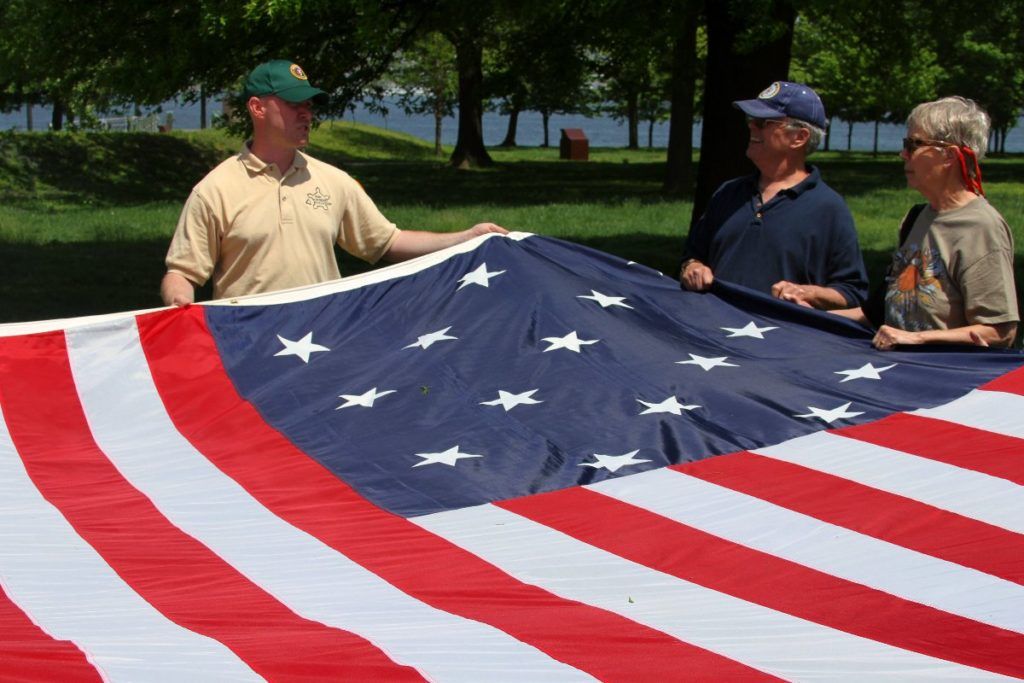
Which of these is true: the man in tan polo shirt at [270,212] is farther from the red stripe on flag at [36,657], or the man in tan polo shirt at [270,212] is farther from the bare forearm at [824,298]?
the red stripe on flag at [36,657]

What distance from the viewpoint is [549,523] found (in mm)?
3842

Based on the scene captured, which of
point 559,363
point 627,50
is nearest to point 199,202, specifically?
point 559,363

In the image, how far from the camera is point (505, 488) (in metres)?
4.14

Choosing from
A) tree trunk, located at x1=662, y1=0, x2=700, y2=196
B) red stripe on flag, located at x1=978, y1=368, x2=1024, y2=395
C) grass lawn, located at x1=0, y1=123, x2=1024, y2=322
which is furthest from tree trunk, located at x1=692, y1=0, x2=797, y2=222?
tree trunk, located at x1=662, y1=0, x2=700, y2=196

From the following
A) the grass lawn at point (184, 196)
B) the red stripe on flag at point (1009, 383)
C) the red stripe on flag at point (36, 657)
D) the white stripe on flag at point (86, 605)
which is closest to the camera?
the red stripe on flag at point (36, 657)

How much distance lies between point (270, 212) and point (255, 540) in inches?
73.6

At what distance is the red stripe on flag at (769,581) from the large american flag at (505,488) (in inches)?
0.4

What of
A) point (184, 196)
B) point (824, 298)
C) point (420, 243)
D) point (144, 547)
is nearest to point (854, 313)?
point (824, 298)

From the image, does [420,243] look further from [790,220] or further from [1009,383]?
[1009,383]

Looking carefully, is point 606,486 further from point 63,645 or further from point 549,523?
point 63,645

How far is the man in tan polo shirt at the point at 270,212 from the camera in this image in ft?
17.1

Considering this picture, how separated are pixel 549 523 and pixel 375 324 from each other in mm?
1829

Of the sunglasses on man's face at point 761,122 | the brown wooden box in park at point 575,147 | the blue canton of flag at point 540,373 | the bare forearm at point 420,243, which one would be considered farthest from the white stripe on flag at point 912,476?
the brown wooden box in park at point 575,147

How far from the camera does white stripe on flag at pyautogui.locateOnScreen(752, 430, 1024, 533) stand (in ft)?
12.4
